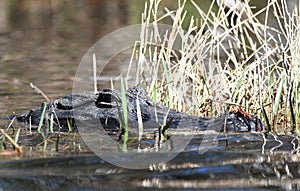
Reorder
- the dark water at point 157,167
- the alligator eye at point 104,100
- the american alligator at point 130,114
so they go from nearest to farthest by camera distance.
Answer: the dark water at point 157,167 < the american alligator at point 130,114 < the alligator eye at point 104,100

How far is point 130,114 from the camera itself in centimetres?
599

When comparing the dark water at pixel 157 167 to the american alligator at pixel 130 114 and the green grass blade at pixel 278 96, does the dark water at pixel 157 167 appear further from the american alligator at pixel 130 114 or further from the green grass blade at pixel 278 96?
the green grass blade at pixel 278 96

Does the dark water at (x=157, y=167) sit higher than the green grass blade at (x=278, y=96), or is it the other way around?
the green grass blade at (x=278, y=96)

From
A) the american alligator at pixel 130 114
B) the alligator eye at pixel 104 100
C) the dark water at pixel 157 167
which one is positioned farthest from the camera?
the alligator eye at pixel 104 100

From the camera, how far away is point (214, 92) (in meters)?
6.84

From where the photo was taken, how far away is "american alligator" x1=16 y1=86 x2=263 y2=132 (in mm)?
5887

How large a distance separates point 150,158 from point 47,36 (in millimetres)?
11952

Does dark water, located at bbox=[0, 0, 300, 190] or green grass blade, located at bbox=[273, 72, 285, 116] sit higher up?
green grass blade, located at bbox=[273, 72, 285, 116]

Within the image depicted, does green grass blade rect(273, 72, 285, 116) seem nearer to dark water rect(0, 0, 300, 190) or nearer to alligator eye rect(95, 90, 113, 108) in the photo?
dark water rect(0, 0, 300, 190)

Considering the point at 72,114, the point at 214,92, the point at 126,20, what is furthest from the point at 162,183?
the point at 126,20

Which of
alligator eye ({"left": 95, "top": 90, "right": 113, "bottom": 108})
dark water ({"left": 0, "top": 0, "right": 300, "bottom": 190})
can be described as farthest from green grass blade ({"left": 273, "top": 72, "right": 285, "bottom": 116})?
alligator eye ({"left": 95, "top": 90, "right": 113, "bottom": 108})

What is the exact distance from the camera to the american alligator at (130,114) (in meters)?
5.89

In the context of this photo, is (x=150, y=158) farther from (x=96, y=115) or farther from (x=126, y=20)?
(x=126, y=20)

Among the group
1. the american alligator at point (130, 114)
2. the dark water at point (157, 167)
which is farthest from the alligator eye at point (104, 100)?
the dark water at point (157, 167)
